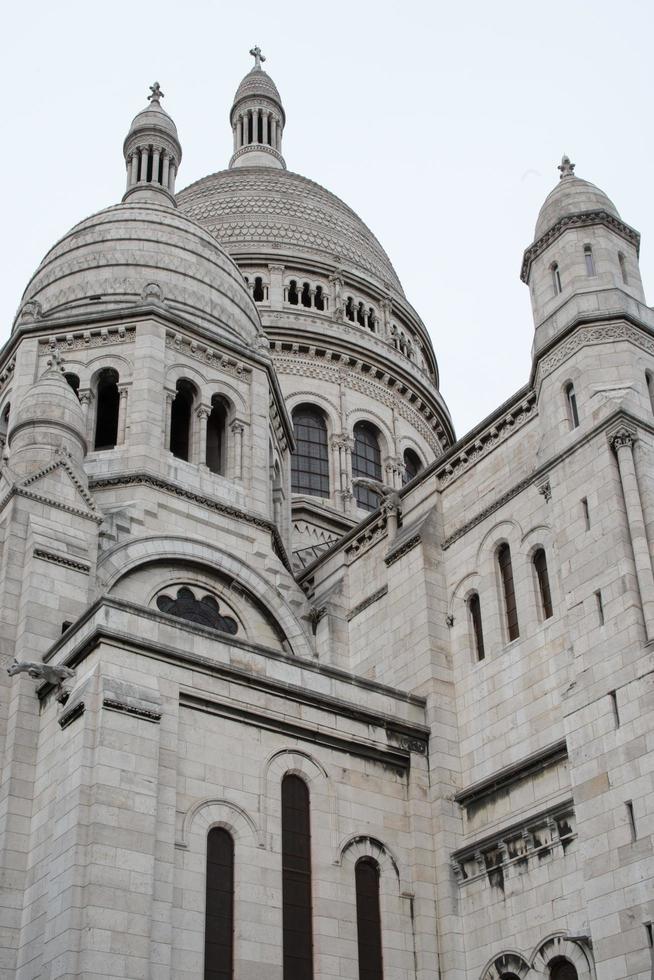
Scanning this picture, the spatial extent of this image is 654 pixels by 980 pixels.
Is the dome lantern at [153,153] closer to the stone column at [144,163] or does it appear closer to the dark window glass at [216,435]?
the stone column at [144,163]

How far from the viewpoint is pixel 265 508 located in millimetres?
36781

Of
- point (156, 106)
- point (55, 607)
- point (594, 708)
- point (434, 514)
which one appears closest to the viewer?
point (594, 708)

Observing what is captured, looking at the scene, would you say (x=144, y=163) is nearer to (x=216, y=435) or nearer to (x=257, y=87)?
(x=216, y=435)

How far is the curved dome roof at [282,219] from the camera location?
2307 inches

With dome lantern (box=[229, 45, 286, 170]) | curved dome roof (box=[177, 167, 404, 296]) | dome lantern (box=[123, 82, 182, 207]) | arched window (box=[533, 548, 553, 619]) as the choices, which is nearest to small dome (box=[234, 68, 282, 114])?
dome lantern (box=[229, 45, 286, 170])

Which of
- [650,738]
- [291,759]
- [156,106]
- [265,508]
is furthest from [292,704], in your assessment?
[156,106]

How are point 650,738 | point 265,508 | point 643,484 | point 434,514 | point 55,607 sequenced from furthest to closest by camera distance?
point 265,508
point 434,514
point 55,607
point 643,484
point 650,738

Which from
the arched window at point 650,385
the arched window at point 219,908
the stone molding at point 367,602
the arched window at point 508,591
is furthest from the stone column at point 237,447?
the arched window at point 219,908

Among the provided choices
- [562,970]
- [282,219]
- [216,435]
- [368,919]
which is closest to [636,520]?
[562,970]

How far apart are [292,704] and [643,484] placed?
8627 mm

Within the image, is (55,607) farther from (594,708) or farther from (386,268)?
(386,268)

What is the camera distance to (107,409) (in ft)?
125

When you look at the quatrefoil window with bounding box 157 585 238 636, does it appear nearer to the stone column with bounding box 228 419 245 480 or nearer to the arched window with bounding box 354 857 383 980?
the stone column with bounding box 228 419 245 480

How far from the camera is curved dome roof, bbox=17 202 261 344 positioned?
39781 millimetres
